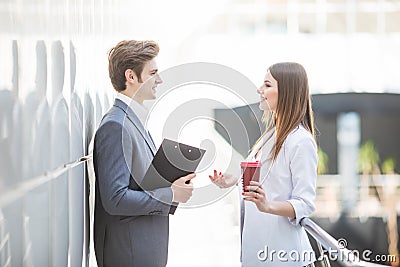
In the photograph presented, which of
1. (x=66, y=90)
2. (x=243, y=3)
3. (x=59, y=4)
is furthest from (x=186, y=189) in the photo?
(x=243, y=3)

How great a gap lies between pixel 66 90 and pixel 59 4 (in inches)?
9.3

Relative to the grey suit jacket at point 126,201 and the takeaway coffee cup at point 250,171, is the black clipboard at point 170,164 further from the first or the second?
the takeaway coffee cup at point 250,171

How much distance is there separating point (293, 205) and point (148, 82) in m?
0.60

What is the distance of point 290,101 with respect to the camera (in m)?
2.44

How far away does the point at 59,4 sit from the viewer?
1.96m

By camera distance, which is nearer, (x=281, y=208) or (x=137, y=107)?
(x=281, y=208)

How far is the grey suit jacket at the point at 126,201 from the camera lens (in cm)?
224

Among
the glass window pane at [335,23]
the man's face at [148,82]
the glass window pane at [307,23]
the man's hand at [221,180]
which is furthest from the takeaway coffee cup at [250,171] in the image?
the glass window pane at [335,23]

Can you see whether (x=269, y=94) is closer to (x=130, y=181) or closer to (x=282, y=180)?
(x=282, y=180)

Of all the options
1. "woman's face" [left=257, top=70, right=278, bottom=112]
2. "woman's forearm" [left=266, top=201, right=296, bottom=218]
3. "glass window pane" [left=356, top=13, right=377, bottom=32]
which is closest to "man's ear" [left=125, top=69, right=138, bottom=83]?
"woman's face" [left=257, top=70, right=278, bottom=112]

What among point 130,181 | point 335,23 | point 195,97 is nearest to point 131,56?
point 195,97

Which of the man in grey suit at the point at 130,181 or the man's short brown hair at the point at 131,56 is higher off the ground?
the man's short brown hair at the point at 131,56

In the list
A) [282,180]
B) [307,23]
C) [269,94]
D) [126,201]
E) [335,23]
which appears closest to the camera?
[126,201]

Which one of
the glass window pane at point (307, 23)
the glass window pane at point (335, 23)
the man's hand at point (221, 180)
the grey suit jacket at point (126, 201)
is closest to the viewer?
the grey suit jacket at point (126, 201)
